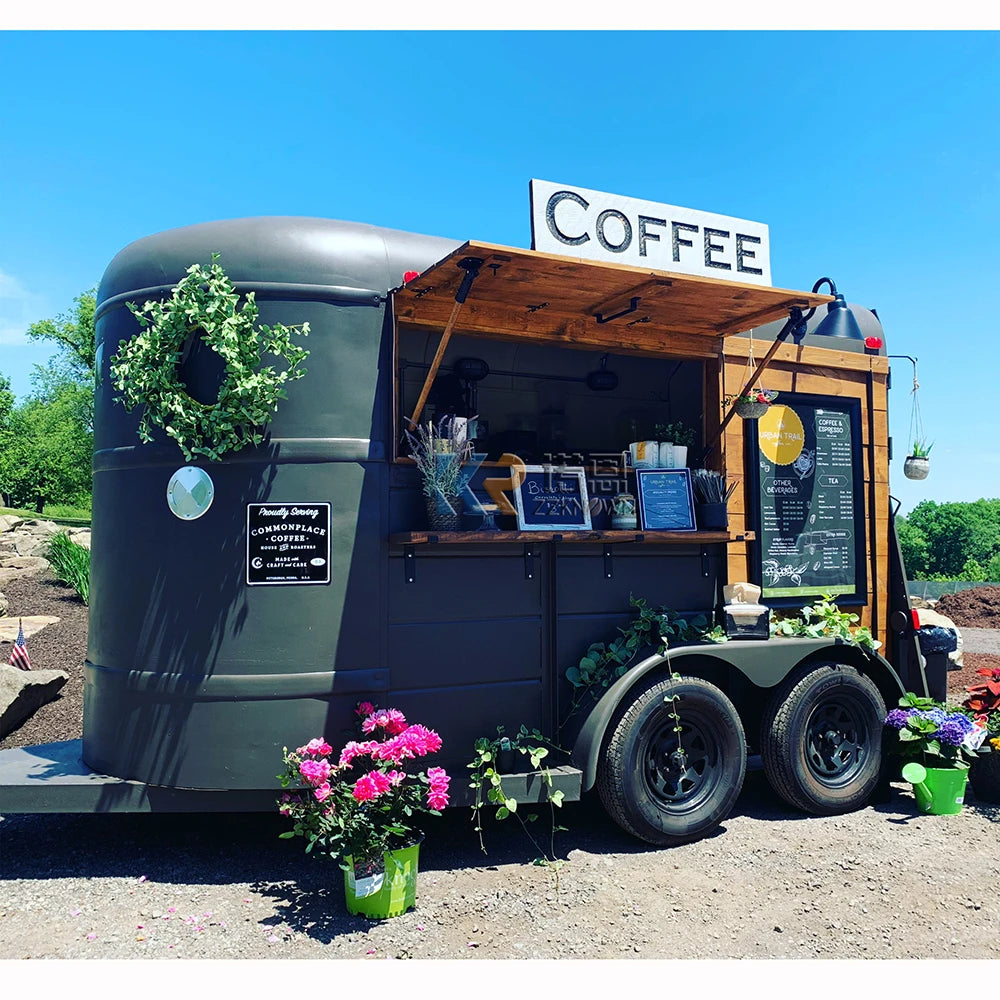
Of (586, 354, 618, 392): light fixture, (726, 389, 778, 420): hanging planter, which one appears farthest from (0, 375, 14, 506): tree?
(726, 389, 778, 420): hanging planter

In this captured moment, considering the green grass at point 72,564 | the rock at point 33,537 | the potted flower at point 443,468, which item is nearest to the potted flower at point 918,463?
the potted flower at point 443,468

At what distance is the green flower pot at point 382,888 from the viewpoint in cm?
388

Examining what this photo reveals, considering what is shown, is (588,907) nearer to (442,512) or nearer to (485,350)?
(442,512)

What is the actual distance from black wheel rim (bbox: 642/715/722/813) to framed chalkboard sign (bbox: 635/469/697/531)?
111 cm

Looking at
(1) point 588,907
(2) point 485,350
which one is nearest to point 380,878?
(1) point 588,907

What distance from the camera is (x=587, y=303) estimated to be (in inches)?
204

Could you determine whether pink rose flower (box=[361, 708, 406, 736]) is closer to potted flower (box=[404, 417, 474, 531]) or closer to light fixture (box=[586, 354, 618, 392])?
potted flower (box=[404, 417, 474, 531])

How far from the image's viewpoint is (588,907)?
405 cm

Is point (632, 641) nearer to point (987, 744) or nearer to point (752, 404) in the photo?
point (752, 404)

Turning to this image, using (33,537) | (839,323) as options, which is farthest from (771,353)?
(33,537)

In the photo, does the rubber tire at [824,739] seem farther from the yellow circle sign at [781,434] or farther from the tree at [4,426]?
the tree at [4,426]

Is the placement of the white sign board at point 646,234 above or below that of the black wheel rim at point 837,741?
above

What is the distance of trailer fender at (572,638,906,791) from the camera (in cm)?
462

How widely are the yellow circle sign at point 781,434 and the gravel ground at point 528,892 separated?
2246 mm
